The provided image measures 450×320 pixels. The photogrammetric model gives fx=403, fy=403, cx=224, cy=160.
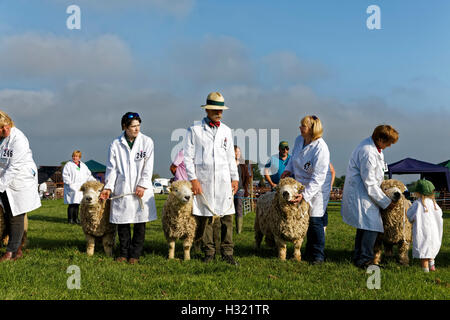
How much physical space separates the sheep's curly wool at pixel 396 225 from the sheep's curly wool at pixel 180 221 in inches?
110

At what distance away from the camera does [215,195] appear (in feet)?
19.1

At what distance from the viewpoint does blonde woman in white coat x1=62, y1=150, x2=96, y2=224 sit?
1220cm

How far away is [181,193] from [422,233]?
11.3 ft

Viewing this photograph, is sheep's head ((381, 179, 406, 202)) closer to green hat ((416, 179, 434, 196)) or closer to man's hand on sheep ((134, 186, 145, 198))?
green hat ((416, 179, 434, 196))

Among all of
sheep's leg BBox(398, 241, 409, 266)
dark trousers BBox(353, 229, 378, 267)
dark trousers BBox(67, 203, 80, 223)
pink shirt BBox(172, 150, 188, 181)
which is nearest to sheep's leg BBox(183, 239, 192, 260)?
pink shirt BBox(172, 150, 188, 181)

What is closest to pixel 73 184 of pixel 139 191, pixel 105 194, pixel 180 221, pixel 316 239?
pixel 105 194

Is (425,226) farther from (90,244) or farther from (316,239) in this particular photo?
(90,244)

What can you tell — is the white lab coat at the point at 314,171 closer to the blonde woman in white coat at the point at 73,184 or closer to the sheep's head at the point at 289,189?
the sheep's head at the point at 289,189

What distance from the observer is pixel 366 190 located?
5.72m

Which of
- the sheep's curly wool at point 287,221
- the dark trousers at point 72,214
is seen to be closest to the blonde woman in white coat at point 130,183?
the sheep's curly wool at point 287,221

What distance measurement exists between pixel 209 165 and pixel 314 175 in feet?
5.04

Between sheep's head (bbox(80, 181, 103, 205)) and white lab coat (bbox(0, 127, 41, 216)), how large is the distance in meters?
0.75

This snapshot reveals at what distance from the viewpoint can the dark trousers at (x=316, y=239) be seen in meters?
5.98

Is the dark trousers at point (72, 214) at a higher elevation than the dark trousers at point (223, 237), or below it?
below
